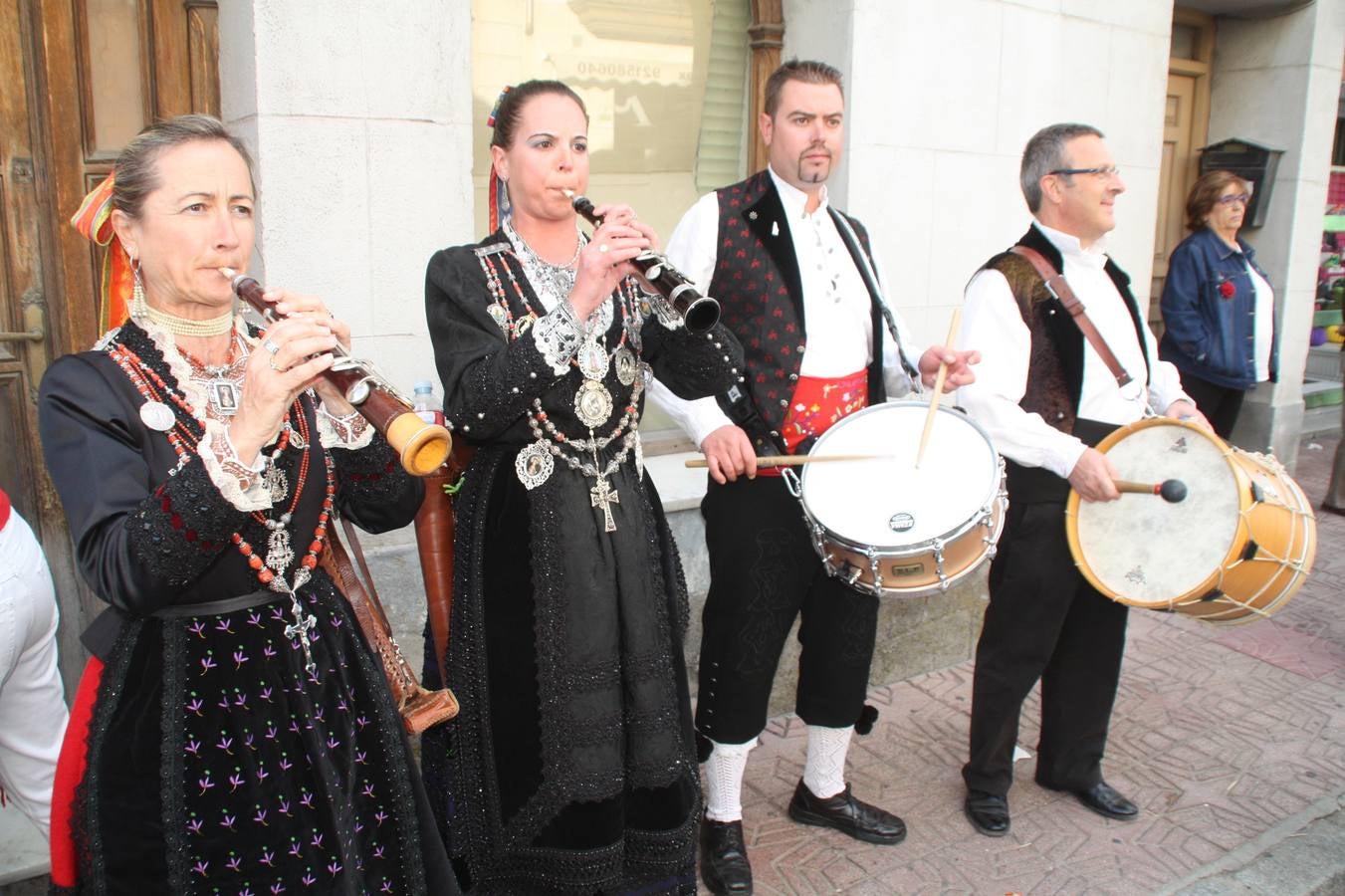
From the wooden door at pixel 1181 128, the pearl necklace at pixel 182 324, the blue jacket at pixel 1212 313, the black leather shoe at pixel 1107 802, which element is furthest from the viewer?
the wooden door at pixel 1181 128

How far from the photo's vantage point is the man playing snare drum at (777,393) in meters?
2.96

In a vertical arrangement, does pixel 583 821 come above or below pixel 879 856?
above

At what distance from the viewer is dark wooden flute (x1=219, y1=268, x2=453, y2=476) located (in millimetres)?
1563

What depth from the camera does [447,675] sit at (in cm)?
255

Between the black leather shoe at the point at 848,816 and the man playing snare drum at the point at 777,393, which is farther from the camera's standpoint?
the black leather shoe at the point at 848,816

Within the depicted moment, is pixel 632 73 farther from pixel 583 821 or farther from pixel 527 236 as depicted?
pixel 583 821

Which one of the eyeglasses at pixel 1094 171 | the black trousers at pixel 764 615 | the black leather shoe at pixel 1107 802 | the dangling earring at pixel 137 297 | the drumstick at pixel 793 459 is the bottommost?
the black leather shoe at pixel 1107 802

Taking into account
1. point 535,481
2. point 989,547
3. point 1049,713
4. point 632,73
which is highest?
point 632,73

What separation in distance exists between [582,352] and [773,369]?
75 centimetres

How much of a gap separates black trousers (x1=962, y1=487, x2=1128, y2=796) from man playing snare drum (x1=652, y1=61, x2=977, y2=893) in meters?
0.50

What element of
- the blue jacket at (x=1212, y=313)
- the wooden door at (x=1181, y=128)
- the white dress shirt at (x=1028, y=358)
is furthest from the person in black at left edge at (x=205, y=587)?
the wooden door at (x=1181, y=128)

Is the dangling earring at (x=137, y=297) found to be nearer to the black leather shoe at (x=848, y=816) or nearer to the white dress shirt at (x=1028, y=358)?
the white dress shirt at (x=1028, y=358)

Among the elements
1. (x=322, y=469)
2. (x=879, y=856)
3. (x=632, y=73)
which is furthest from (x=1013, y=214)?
(x=322, y=469)

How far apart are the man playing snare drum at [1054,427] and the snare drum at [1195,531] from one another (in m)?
0.11
